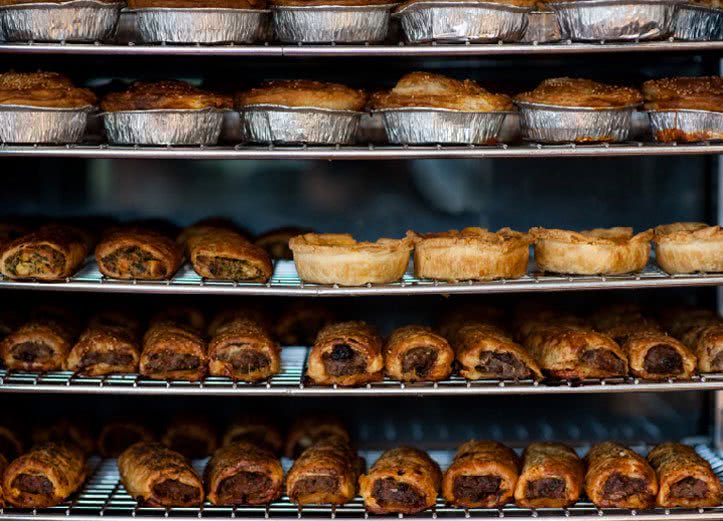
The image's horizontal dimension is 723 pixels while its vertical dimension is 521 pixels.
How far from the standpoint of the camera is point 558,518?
5027 mm

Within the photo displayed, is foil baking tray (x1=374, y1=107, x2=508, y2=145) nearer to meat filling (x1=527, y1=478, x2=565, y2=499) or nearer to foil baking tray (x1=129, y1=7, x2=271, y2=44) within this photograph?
foil baking tray (x1=129, y1=7, x2=271, y2=44)

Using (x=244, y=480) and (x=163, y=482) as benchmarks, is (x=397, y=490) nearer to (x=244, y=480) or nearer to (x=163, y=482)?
(x=244, y=480)

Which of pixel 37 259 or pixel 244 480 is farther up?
pixel 37 259

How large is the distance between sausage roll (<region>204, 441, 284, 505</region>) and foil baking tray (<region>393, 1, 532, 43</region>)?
227 cm

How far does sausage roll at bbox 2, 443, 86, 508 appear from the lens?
5.09m

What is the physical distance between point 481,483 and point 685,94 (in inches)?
85.5

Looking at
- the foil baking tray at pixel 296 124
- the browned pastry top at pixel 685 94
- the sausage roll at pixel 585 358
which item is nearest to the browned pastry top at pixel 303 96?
the foil baking tray at pixel 296 124

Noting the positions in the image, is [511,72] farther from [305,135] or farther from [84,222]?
[84,222]

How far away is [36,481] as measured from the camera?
5102 millimetres

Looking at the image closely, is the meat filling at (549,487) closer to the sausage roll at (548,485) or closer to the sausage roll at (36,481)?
the sausage roll at (548,485)

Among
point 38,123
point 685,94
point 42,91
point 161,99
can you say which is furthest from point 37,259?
point 685,94

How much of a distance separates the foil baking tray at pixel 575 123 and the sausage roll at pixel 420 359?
1148 mm

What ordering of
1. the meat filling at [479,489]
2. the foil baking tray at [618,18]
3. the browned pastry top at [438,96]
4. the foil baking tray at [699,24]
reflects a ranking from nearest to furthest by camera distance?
the foil baking tray at [618,18] → the browned pastry top at [438,96] → the foil baking tray at [699,24] → the meat filling at [479,489]

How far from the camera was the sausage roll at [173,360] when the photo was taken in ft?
17.1
